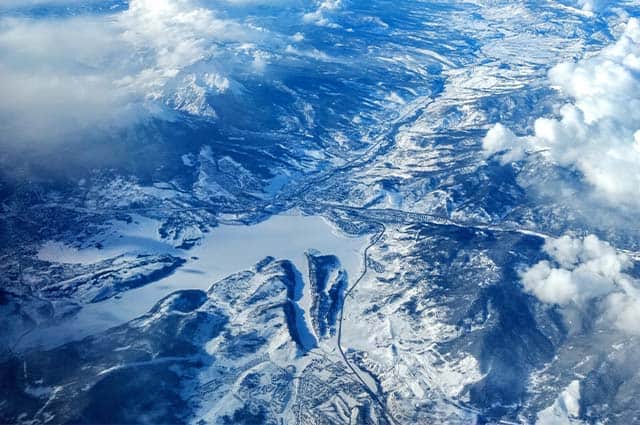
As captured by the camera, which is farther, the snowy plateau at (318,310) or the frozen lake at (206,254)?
the frozen lake at (206,254)

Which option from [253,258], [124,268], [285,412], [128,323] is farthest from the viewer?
[253,258]

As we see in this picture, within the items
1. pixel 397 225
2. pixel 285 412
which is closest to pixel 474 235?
pixel 397 225

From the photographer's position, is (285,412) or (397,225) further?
(397,225)

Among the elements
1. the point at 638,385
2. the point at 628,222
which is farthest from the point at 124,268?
the point at 628,222

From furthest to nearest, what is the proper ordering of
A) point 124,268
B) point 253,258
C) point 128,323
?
point 253,258
point 124,268
point 128,323

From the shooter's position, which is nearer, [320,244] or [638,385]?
[638,385]

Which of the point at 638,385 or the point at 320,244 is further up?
the point at 638,385

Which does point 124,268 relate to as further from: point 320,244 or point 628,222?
point 628,222

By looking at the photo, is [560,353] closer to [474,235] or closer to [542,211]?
[474,235]

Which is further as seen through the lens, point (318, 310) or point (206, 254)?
point (206, 254)

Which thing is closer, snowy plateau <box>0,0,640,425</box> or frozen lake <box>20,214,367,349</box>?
snowy plateau <box>0,0,640,425</box>
